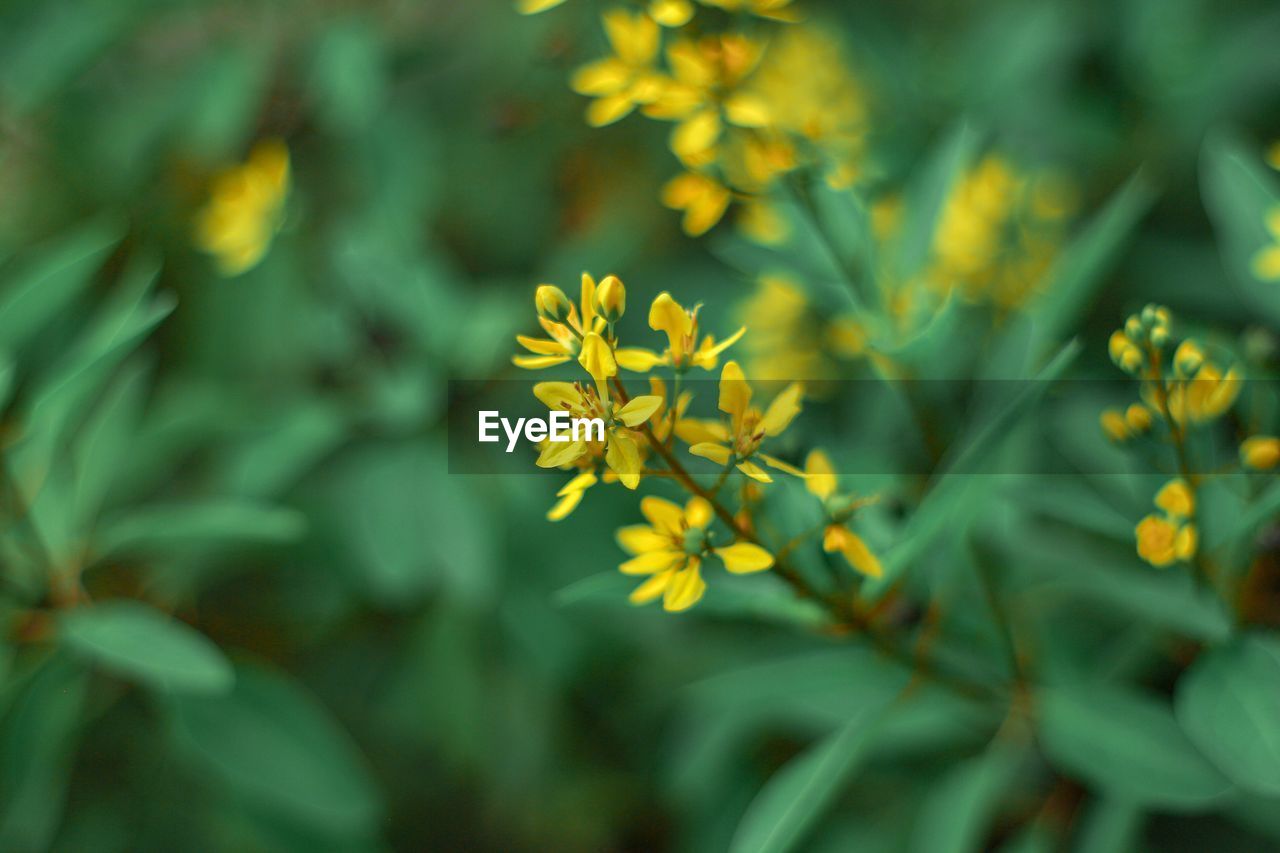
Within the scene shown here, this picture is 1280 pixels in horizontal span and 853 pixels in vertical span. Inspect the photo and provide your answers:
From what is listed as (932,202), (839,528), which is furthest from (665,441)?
(932,202)

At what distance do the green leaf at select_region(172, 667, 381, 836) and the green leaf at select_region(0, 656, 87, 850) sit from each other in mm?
144

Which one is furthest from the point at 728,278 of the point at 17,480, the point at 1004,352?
the point at 17,480

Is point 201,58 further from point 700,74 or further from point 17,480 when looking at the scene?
point 700,74

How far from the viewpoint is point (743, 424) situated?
828 mm

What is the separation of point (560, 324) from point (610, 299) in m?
0.06

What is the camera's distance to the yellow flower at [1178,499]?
0.95 metres

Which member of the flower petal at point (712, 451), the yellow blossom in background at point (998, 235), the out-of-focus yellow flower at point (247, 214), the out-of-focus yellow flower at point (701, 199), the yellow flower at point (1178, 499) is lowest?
the yellow blossom in background at point (998, 235)

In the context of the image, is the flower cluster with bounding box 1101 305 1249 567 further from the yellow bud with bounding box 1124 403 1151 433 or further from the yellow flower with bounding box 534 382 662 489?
the yellow flower with bounding box 534 382 662 489

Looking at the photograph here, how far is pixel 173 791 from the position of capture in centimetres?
179

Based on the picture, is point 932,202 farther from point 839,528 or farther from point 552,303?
point 552,303

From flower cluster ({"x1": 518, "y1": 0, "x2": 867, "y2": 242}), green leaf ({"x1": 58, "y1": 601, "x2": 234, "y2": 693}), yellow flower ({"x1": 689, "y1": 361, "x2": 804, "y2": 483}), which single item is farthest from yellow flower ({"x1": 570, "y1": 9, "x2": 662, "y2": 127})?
green leaf ({"x1": 58, "y1": 601, "x2": 234, "y2": 693})

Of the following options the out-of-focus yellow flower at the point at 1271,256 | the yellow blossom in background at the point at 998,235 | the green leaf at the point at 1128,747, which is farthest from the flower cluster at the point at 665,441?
the yellow blossom in background at the point at 998,235

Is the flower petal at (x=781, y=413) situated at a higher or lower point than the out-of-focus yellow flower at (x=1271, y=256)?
higher

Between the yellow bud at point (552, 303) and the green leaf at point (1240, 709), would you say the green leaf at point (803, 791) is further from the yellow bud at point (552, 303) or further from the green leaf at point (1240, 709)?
the yellow bud at point (552, 303)
